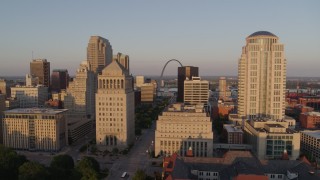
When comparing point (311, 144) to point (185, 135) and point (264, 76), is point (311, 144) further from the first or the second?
point (185, 135)

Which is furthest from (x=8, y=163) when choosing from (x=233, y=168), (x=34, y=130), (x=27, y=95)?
(x=27, y=95)

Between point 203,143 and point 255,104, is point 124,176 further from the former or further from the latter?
point 255,104

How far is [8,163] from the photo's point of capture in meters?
75.8

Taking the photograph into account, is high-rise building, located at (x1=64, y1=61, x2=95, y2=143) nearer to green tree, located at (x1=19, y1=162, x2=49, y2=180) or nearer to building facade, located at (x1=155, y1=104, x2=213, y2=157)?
building facade, located at (x1=155, y1=104, x2=213, y2=157)

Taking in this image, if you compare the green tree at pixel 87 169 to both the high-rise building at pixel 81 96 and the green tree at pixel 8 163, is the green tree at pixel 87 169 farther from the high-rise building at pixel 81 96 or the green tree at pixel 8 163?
the high-rise building at pixel 81 96

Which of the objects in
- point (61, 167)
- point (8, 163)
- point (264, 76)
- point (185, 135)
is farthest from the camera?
point (264, 76)

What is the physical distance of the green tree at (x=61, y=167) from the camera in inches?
2872

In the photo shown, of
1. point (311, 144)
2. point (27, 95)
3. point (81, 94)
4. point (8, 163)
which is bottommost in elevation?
point (8, 163)

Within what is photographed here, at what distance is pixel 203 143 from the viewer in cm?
9544

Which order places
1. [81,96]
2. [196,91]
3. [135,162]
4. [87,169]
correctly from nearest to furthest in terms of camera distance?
[87,169], [135,162], [81,96], [196,91]

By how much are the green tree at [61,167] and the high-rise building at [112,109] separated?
977 inches

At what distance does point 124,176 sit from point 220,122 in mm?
73113

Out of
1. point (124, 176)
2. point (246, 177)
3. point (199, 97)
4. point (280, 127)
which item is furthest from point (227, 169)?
point (199, 97)

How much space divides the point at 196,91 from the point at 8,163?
11166 centimetres
